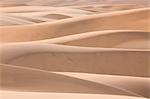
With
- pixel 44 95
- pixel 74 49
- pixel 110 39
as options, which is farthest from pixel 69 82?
pixel 110 39

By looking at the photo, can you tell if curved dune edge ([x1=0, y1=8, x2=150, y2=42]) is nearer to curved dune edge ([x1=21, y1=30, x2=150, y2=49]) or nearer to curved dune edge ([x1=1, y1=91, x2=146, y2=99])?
curved dune edge ([x1=21, y1=30, x2=150, y2=49])

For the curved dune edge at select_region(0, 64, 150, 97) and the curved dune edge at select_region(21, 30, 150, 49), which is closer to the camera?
the curved dune edge at select_region(0, 64, 150, 97)

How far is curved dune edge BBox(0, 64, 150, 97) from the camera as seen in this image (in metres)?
A: 1.21

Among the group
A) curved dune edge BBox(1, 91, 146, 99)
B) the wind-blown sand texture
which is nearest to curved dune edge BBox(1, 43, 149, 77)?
the wind-blown sand texture

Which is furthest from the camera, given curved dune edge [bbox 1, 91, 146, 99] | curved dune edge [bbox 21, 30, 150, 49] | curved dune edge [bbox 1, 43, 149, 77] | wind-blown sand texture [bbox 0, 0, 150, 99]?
curved dune edge [bbox 21, 30, 150, 49]

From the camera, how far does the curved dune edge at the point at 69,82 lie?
3.97 ft

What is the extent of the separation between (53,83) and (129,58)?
0.38 metres

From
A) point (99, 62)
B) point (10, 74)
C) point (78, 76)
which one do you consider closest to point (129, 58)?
point (99, 62)

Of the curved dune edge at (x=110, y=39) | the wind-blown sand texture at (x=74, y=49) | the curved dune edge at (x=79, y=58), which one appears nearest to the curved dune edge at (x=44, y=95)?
the wind-blown sand texture at (x=74, y=49)

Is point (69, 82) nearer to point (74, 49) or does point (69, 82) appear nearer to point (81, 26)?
point (74, 49)

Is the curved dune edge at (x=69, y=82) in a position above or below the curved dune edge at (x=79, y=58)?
below

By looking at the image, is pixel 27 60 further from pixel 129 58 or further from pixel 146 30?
pixel 146 30

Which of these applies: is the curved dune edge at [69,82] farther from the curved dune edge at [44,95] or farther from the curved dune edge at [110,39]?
the curved dune edge at [110,39]

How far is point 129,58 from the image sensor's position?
4.75 ft
